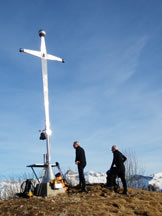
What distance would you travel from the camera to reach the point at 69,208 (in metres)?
10.5

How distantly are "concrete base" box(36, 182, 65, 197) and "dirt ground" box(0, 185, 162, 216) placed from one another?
0.88 m

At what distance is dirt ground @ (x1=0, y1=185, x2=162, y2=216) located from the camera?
10.3m

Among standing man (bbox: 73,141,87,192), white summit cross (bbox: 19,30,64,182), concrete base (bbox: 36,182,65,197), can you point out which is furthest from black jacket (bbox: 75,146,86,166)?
white summit cross (bbox: 19,30,64,182)

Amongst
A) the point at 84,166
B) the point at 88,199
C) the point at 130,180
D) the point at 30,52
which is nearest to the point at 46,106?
the point at 30,52

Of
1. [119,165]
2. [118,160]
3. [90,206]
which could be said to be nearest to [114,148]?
[118,160]

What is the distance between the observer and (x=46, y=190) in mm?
14320

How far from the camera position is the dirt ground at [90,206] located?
33.8ft

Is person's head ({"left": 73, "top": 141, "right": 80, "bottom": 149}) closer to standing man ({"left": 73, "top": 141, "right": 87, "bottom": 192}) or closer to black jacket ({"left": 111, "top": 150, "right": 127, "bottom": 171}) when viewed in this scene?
standing man ({"left": 73, "top": 141, "right": 87, "bottom": 192})

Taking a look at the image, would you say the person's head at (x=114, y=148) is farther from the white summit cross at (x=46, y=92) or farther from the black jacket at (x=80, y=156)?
the white summit cross at (x=46, y=92)

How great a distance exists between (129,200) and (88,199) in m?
1.95

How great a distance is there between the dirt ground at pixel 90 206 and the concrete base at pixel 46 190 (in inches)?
34.7

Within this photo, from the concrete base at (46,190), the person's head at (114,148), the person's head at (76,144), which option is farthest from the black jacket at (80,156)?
the concrete base at (46,190)

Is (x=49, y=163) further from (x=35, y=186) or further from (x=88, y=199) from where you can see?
(x=88, y=199)

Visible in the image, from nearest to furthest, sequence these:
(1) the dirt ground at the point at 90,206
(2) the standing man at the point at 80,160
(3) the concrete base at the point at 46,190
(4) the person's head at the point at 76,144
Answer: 1. (1) the dirt ground at the point at 90,206
2. (2) the standing man at the point at 80,160
3. (3) the concrete base at the point at 46,190
4. (4) the person's head at the point at 76,144
